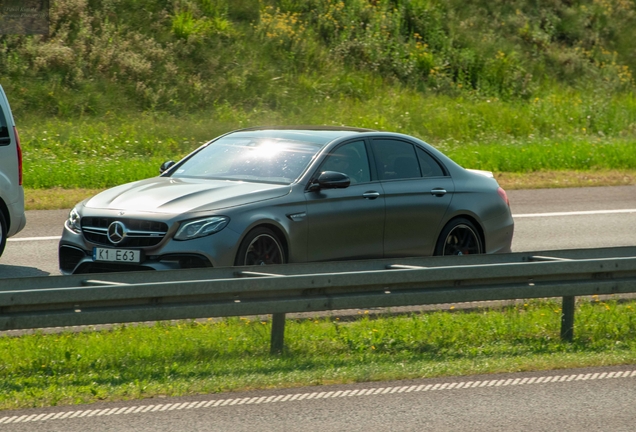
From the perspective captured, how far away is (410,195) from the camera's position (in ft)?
33.2

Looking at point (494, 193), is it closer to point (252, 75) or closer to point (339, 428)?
point (339, 428)

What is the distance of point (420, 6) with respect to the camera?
1291 inches

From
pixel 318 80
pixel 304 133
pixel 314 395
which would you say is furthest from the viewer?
pixel 318 80

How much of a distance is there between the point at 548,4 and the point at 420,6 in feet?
18.8

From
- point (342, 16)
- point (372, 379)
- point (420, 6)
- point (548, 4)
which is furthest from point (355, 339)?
point (548, 4)

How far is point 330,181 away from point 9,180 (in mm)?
4078

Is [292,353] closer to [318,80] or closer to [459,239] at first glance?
[459,239]

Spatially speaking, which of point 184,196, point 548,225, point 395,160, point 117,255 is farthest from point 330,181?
point 548,225

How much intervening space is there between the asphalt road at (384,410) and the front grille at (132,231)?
95.7 inches

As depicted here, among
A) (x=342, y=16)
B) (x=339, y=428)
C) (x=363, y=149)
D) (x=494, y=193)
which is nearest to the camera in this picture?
(x=339, y=428)

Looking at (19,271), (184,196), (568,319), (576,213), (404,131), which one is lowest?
(404,131)

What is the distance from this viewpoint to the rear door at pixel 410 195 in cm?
999

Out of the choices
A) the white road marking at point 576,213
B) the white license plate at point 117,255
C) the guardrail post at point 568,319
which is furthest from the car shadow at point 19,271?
the white road marking at point 576,213

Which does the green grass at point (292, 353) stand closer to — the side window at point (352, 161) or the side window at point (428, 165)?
the side window at point (352, 161)
